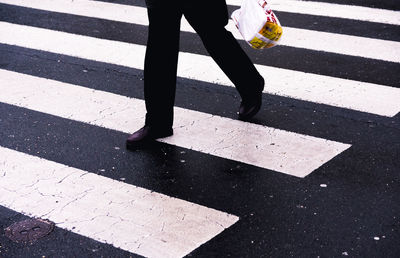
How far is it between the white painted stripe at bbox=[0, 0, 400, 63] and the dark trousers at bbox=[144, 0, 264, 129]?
184cm

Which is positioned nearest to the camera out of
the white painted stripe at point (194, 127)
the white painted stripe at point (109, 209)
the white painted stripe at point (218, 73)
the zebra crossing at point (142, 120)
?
the white painted stripe at point (109, 209)

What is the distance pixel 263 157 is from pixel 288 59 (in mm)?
2028

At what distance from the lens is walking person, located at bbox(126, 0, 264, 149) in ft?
15.1

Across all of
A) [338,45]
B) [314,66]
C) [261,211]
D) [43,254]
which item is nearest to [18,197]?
[43,254]

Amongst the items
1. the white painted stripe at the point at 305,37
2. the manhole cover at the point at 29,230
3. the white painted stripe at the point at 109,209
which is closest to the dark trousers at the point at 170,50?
the white painted stripe at the point at 109,209

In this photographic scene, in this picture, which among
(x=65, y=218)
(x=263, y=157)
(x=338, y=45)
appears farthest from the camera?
(x=338, y=45)

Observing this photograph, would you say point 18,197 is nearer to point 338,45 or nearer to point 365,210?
point 365,210

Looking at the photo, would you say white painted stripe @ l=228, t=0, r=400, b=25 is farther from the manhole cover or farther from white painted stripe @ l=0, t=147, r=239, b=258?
the manhole cover

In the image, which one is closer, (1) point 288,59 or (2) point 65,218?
(2) point 65,218

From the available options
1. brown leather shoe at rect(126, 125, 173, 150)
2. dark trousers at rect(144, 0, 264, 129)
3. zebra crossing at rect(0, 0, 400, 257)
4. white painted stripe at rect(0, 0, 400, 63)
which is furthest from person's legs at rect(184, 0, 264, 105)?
white painted stripe at rect(0, 0, 400, 63)

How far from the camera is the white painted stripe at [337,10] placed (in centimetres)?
749

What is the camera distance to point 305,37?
23.0 feet

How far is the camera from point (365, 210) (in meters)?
3.90

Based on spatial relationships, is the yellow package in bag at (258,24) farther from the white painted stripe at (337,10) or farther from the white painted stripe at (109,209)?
the white painted stripe at (337,10)
